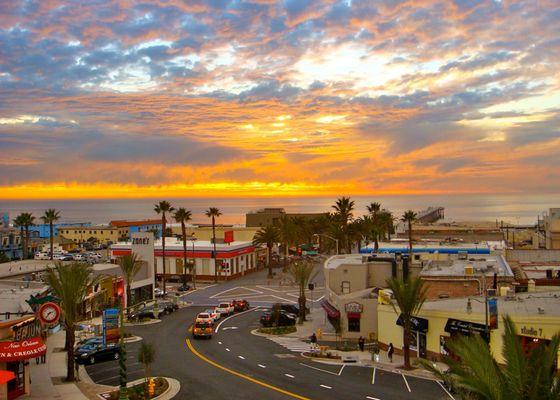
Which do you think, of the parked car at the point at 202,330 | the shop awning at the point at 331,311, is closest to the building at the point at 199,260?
the shop awning at the point at 331,311

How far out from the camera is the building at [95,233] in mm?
157250

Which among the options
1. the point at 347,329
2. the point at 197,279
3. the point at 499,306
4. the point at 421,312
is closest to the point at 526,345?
the point at 499,306

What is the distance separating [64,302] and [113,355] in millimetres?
8252

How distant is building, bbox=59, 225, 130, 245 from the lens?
157250 millimetres

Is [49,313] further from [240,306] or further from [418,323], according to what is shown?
[240,306]

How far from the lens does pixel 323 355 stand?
40.1 metres

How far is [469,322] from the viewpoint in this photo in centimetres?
3603

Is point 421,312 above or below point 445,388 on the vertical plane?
above

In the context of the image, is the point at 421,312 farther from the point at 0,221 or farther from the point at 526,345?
the point at 0,221

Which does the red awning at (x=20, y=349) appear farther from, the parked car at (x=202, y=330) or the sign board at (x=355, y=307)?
the sign board at (x=355, y=307)

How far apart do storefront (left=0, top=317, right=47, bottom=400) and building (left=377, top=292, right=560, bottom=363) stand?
22.5 meters

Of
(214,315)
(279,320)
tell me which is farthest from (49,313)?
(214,315)

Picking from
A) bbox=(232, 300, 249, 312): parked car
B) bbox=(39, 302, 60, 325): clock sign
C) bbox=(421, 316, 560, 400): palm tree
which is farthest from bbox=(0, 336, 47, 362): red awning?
bbox=(232, 300, 249, 312): parked car

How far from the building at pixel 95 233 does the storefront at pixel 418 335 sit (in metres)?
127
